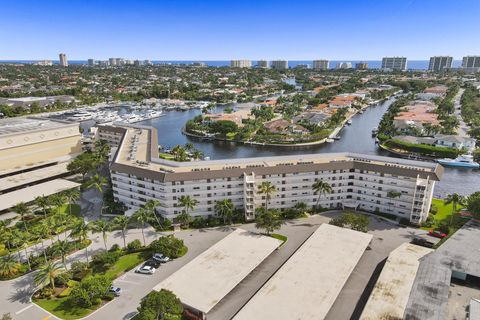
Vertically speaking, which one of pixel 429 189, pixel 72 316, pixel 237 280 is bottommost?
pixel 72 316

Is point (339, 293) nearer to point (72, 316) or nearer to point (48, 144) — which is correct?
point (72, 316)

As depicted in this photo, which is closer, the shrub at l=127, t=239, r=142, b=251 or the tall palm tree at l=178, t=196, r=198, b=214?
the shrub at l=127, t=239, r=142, b=251

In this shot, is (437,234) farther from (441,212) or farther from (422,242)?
(441,212)

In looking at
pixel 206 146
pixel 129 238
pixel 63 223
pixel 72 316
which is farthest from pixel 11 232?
pixel 206 146

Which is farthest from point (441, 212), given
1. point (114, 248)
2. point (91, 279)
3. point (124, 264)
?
point (91, 279)

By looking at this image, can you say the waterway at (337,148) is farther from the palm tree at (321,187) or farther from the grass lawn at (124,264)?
the grass lawn at (124,264)

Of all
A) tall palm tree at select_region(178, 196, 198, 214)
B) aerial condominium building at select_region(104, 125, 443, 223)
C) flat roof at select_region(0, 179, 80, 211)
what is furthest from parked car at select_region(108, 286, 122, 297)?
flat roof at select_region(0, 179, 80, 211)

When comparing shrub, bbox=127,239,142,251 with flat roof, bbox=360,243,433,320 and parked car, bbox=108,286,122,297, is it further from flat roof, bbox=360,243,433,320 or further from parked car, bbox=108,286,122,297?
flat roof, bbox=360,243,433,320
